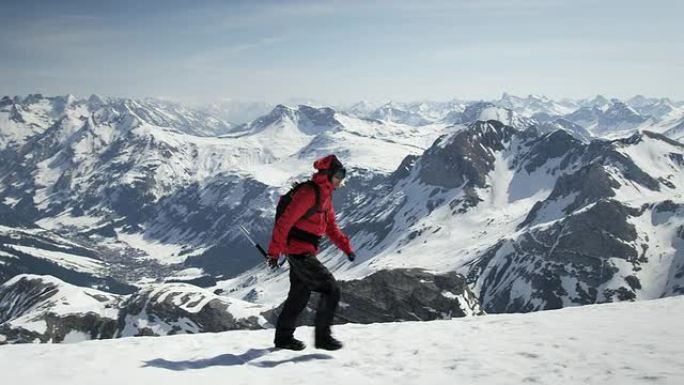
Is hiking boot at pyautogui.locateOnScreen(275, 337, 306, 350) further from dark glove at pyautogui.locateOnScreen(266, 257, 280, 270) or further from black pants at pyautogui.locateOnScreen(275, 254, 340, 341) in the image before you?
dark glove at pyautogui.locateOnScreen(266, 257, 280, 270)

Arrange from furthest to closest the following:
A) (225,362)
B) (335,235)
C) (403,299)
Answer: (403,299), (335,235), (225,362)

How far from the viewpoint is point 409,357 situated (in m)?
13.7

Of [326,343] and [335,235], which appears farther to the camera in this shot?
[335,235]

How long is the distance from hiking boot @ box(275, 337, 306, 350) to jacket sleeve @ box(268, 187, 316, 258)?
2.71m

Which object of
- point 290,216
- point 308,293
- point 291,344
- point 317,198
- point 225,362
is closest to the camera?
point 290,216

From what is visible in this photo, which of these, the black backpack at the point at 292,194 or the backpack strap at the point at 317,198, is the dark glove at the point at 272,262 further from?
the backpack strap at the point at 317,198

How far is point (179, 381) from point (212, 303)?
151 meters

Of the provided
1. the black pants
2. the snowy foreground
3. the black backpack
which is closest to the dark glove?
the black pants

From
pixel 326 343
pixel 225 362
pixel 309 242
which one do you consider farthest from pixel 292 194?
pixel 225 362

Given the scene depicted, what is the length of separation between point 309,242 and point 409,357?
12.0 ft

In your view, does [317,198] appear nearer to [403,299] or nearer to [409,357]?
[409,357]

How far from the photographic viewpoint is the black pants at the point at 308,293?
13461mm

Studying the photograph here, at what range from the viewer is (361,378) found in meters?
12.1

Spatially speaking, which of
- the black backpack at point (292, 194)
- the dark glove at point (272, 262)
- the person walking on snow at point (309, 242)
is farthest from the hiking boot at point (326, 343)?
the black backpack at point (292, 194)
